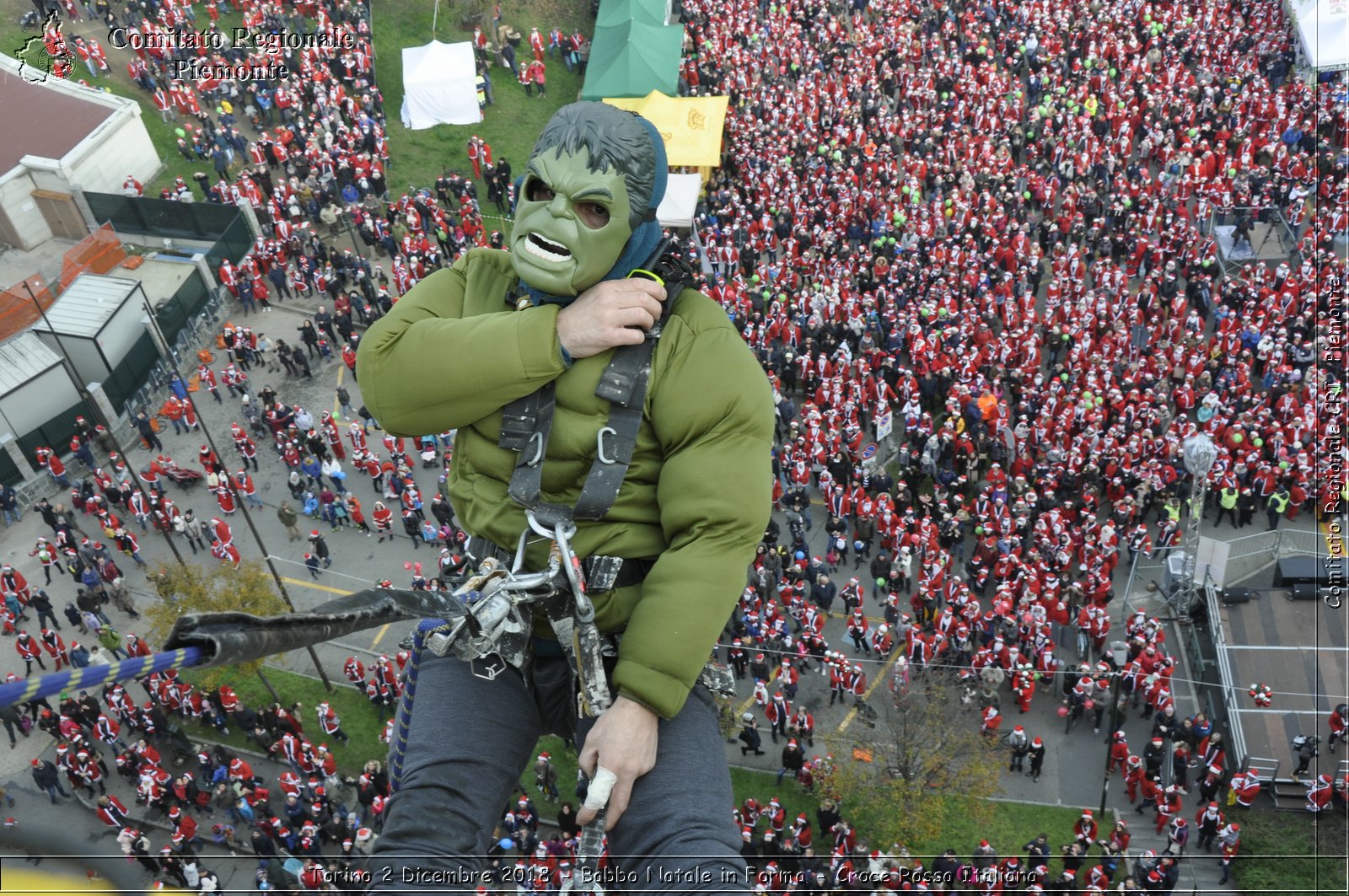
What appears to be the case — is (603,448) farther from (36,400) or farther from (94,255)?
(94,255)

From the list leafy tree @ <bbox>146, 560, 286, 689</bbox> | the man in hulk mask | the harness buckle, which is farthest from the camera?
leafy tree @ <bbox>146, 560, 286, 689</bbox>

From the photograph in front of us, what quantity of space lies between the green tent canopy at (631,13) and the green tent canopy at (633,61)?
23.5 inches

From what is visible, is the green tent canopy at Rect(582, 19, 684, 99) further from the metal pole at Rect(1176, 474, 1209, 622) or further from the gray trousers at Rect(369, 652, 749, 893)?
the gray trousers at Rect(369, 652, 749, 893)

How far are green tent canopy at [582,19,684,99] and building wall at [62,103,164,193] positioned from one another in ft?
65.7

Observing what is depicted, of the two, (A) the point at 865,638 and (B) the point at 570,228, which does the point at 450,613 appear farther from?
(A) the point at 865,638

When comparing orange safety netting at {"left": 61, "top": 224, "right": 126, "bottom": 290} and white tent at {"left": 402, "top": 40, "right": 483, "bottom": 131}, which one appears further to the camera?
white tent at {"left": 402, "top": 40, "right": 483, "bottom": 131}

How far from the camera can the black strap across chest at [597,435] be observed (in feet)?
21.9

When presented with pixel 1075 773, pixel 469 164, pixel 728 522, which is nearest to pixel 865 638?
pixel 1075 773

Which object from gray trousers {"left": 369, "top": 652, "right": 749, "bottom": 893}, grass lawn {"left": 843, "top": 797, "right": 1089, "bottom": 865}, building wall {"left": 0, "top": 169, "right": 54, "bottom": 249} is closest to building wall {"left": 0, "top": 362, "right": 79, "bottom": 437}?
building wall {"left": 0, "top": 169, "right": 54, "bottom": 249}

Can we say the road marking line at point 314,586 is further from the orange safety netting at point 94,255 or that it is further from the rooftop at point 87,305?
the orange safety netting at point 94,255

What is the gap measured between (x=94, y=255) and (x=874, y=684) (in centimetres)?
3513

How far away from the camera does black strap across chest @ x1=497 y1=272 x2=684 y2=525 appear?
21.9ft

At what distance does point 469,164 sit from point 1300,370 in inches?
1547

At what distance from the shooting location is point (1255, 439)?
3528cm
